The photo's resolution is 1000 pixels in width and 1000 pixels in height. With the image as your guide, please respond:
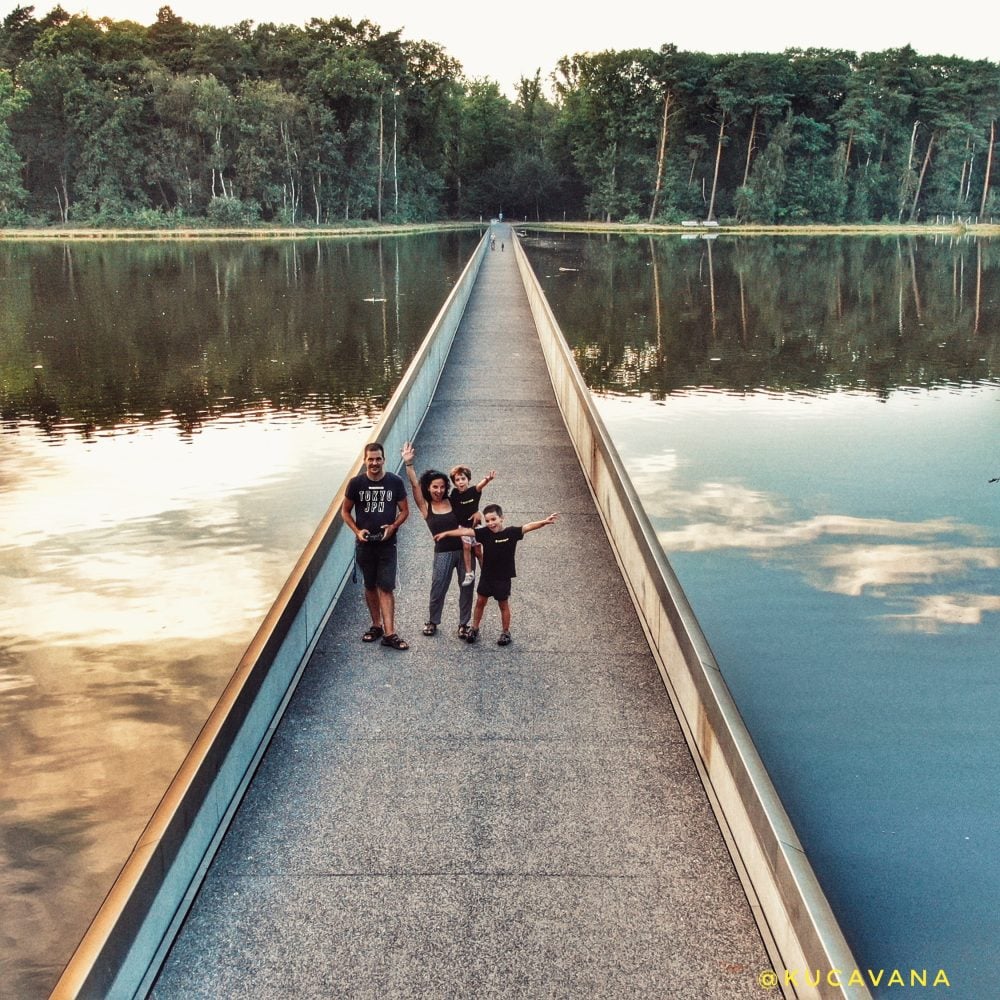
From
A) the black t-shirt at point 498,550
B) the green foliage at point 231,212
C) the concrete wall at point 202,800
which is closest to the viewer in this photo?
the concrete wall at point 202,800

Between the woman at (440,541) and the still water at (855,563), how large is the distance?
302 cm

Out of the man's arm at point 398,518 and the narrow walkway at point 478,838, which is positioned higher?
the man's arm at point 398,518

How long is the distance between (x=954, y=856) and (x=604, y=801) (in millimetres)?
2957

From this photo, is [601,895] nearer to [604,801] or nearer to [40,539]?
[604,801]

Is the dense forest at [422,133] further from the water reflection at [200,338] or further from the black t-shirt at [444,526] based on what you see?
the black t-shirt at [444,526]

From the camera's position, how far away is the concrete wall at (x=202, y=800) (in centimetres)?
447

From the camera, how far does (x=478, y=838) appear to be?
20.0ft

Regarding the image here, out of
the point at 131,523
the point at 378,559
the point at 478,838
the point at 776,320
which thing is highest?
the point at 776,320

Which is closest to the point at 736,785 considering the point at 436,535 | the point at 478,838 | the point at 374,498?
the point at 478,838

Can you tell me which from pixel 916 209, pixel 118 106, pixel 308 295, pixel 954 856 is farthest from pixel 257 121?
pixel 954 856

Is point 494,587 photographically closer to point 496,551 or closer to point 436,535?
point 496,551

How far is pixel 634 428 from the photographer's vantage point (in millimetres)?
22547

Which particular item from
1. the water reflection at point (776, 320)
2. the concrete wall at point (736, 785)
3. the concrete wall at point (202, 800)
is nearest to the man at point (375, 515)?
the concrete wall at point (202, 800)

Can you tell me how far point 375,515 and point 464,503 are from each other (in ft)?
2.28
